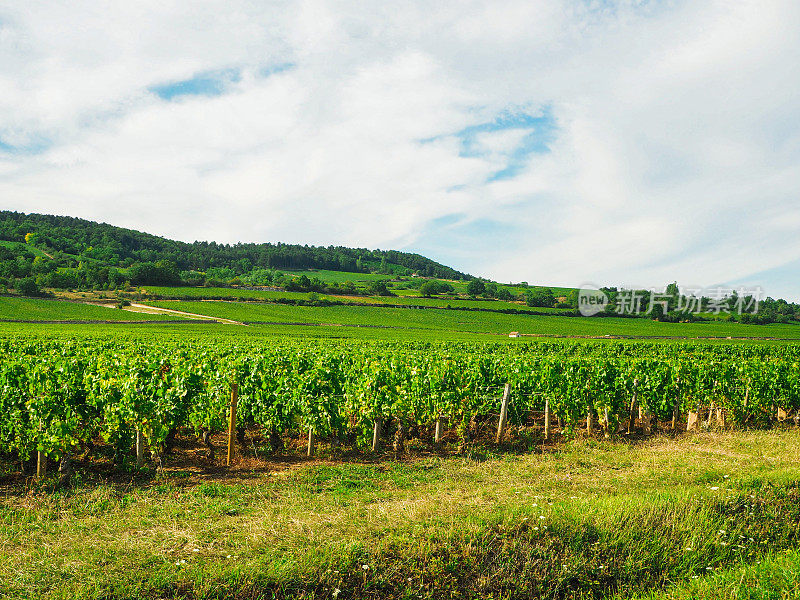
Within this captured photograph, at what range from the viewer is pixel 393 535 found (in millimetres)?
5973

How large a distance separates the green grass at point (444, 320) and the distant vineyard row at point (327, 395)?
6419 centimetres

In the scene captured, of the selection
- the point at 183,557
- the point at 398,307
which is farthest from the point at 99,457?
the point at 398,307

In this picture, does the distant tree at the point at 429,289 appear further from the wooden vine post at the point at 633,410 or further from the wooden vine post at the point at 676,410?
the wooden vine post at the point at 633,410

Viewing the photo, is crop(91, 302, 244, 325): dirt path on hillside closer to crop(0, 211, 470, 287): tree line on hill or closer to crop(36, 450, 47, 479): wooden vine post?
crop(0, 211, 470, 287): tree line on hill

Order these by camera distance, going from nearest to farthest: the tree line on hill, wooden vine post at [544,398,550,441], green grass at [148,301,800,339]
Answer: wooden vine post at [544,398,550,441]
green grass at [148,301,800,339]
the tree line on hill

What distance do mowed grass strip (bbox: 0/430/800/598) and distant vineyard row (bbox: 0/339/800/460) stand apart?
1594mm

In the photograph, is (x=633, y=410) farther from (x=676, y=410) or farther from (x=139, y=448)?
(x=139, y=448)

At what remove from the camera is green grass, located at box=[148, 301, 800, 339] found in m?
85.1

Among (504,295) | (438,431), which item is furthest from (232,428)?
(504,295)

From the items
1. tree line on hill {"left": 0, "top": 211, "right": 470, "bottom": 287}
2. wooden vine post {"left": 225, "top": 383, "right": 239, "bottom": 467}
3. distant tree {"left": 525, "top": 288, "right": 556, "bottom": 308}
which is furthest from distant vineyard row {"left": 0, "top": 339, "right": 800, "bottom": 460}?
tree line on hill {"left": 0, "top": 211, "right": 470, "bottom": 287}

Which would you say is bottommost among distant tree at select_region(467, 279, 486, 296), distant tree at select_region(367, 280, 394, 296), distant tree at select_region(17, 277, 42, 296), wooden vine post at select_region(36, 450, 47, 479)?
wooden vine post at select_region(36, 450, 47, 479)

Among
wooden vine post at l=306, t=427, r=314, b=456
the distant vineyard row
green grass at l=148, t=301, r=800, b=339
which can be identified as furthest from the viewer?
green grass at l=148, t=301, r=800, b=339

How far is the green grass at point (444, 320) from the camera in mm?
85125

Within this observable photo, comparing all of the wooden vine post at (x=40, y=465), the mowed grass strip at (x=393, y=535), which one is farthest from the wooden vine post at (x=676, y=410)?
the wooden vine post at (x=40, y=465)
